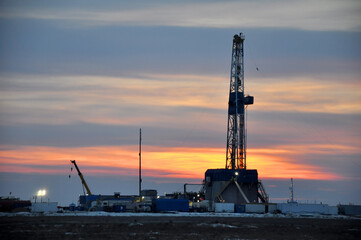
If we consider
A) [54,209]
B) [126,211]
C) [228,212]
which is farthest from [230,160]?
[54,209]

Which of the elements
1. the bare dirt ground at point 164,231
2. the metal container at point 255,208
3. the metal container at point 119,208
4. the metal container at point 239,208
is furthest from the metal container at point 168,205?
the bare dirt ground at point 164,231

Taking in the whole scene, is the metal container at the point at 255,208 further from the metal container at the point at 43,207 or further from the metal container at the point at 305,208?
the metal container at the point at 43,207

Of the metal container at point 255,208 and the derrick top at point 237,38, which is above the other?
the derrick top at point 237,38

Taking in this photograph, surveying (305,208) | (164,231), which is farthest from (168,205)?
(164,231)

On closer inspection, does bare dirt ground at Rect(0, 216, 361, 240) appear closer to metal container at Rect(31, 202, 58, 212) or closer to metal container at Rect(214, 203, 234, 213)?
metal container at Rect(31, 202, 58, 212)

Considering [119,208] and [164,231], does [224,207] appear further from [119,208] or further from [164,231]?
[164,231]

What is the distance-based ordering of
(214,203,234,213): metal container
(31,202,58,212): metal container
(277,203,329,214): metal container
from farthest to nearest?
(214,203,234,213): metal container, (277,203,329,214): metal container, (31,202,58,212): metal container

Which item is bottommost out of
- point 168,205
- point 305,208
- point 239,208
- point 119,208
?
point 119,208

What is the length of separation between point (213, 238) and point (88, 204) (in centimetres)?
8493

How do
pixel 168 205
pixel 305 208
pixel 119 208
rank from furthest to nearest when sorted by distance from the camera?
pixel 305 208 → pixel 168 205 → pixel 119 208

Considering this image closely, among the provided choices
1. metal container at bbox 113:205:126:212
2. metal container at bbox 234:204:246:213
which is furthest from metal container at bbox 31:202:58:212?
metal container at bbox 234:204:246:213

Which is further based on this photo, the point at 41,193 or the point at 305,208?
the point at 41,193

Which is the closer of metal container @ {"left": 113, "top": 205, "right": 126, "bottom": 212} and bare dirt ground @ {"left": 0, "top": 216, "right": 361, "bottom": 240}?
bare dirt ground @ {"left": 0, "top": 216, "right": 361, "bottom": 240}

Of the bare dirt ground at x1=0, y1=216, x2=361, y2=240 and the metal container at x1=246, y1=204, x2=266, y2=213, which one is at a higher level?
the metal container at x1=246, y1=204, x2=266, y2=213
